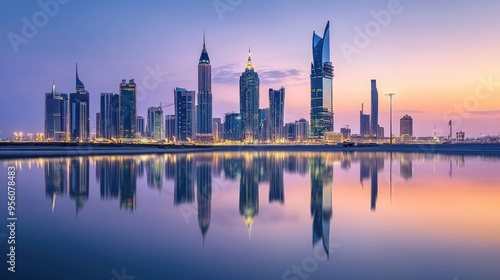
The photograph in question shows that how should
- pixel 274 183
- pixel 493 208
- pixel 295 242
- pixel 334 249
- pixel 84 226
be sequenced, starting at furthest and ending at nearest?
pixel 274 183
pixel 493 208
pixel 84 226
pixel 295 242
pixel 334 249

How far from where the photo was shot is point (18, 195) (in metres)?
18.5

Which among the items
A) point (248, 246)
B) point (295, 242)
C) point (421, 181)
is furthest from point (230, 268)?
point (421, 181)

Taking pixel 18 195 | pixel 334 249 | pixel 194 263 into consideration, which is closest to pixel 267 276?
pixel 194 263

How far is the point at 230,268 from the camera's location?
8.09 m

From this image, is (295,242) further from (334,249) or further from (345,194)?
(345,194)

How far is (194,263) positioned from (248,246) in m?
1.87

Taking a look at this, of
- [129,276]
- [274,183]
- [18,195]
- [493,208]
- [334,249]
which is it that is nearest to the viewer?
[129,276]

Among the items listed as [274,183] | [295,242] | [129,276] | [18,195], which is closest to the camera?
[129,276]

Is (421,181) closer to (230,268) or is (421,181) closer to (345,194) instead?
(345,194)

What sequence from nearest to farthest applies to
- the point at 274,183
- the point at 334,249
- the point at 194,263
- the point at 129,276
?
1. the point at 129,276
2. the point at 194,263
3. the point at 334,249
4. the point at 274,183

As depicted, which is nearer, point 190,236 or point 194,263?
point 194,263

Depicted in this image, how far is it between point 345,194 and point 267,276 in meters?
12.2

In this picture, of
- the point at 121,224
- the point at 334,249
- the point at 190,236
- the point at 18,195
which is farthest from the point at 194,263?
the point at 18,195

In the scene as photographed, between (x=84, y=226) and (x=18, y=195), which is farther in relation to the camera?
(x=18, y=195)
